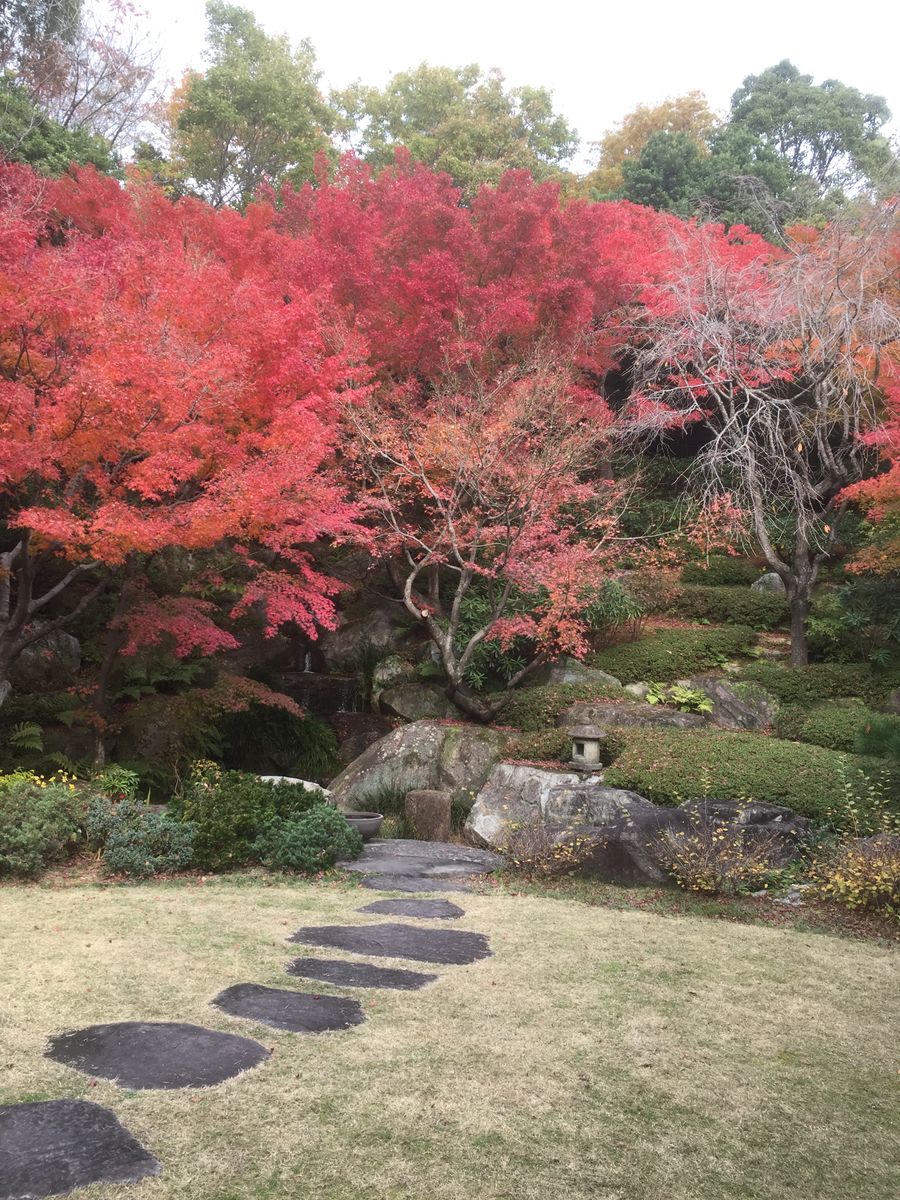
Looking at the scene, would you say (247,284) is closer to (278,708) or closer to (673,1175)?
(278,708)

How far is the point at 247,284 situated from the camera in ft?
32.2

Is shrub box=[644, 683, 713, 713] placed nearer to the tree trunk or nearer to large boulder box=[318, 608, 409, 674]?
the tree trunk

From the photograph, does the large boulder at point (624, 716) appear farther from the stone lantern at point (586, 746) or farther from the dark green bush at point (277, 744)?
the dark green bush at point (277, 744)

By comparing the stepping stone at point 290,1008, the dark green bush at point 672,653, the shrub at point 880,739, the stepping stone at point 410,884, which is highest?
the dark green bush at point 672,653

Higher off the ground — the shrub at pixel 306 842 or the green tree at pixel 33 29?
the green tree at pixel 33 29

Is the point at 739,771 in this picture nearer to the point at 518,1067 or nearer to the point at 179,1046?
the point at 518,1067

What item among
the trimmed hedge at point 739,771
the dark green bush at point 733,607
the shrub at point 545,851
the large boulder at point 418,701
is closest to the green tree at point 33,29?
the large boulder at point 418,701

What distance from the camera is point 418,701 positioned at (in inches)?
486

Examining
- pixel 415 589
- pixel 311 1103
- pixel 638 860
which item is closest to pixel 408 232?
A: pixel 415 589

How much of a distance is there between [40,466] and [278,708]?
550cm

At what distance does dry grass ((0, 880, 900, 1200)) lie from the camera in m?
2.75

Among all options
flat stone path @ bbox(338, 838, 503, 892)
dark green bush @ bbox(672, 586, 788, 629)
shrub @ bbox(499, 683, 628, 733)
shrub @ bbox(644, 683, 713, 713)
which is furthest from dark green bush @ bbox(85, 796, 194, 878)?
dark green bush @ bbox(672, 586, 788, 629)

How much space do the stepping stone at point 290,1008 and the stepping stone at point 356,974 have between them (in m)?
0.27

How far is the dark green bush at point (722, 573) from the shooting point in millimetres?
16094
